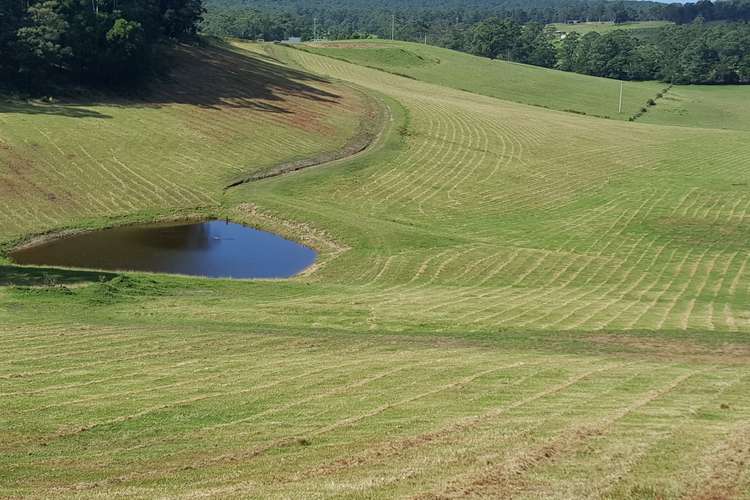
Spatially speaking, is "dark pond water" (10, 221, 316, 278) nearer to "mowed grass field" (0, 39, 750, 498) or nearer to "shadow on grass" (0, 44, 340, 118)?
"mowed grass field" (0, 39, 750, 498)

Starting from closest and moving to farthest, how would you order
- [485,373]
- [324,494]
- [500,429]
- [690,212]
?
[324,494] → [500,429] → [485,373] → [690,212]

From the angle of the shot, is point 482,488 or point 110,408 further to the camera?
Answer: point 110,408

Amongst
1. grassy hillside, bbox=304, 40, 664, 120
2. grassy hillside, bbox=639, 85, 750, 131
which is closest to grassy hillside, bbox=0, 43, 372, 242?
grassy hillside, bbox=304, 40, 664, 120

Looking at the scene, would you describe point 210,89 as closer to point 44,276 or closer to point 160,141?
point 160,141

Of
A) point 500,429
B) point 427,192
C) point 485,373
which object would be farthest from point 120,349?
point 427,192

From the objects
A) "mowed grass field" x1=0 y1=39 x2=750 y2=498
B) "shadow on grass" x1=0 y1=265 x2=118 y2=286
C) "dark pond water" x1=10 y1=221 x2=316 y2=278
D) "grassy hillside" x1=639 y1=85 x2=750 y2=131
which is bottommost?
"dark pond water" x1=10 y1=221 x2=316 y2=278

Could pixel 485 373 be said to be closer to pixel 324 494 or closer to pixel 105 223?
pixel 324 494
